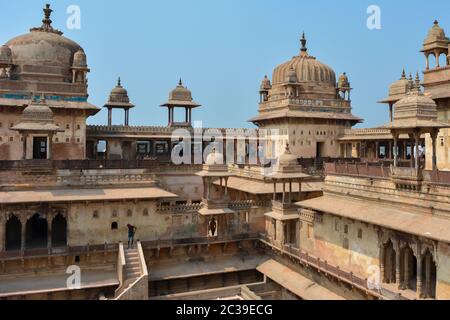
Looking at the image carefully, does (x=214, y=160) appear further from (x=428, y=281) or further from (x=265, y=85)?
(x=265, y=85)

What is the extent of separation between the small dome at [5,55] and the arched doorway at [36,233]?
491 inches

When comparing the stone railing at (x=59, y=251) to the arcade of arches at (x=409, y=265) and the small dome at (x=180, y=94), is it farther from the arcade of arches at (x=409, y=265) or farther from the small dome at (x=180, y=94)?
the small dome at (x=180, y=94)

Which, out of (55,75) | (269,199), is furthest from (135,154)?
(269,199)

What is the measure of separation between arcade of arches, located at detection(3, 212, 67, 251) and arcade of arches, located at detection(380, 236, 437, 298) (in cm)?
1806

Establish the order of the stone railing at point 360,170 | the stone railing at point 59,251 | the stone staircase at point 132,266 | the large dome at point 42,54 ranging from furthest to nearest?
the large dome at point 42,54, the stone railing at point 59,251, the stone staircase at point 132,266, the stone railing at point 360,170

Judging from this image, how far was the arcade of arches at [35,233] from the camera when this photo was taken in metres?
24.6

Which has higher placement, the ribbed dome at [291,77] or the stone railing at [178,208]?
the ribbed dome at [291,77]

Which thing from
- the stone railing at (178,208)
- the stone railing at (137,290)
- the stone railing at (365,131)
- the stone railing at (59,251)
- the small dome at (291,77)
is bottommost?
the stone railing at (137,290)

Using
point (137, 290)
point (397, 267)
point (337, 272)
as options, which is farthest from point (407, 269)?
point (137, 290)

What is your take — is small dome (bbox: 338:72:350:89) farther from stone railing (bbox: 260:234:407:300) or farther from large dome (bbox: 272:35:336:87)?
stone railing (bbox: 260:234:407:300)

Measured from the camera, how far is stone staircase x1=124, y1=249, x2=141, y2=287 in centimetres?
2131

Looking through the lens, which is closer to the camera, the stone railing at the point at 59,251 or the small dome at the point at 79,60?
the stone railing at the point at 59,251

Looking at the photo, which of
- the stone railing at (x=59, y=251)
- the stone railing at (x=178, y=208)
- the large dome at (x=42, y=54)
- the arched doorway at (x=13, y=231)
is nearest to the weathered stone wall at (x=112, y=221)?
the stone railing at (x=178, y=208)
